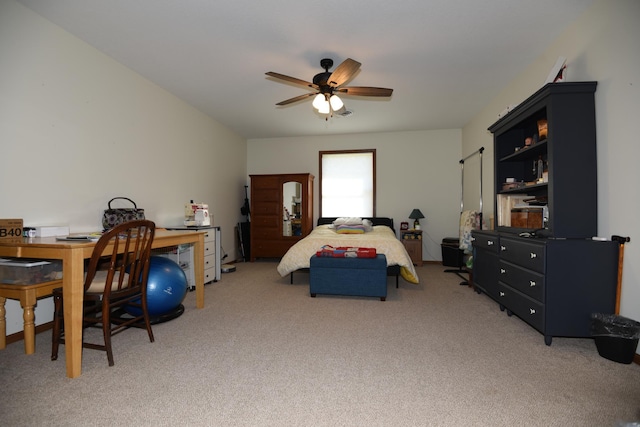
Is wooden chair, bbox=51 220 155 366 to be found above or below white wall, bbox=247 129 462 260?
below

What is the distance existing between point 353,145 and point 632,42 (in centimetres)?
451

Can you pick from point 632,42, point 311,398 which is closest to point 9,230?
point 311,398

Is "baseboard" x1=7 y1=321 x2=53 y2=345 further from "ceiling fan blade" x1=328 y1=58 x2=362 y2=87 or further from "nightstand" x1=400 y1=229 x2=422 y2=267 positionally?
"nightstand" x1=400 y1=229 x2=422 y2=267

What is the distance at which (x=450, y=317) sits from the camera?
9.23 ft

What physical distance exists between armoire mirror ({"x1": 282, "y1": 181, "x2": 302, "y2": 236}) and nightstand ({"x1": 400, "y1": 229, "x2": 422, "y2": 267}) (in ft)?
6.92

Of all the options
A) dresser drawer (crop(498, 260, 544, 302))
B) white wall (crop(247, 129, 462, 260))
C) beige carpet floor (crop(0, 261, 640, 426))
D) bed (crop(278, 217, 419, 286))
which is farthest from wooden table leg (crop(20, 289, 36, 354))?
white wall (crop(247, 129, 462, 260))

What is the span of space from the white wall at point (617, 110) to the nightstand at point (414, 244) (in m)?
3.43

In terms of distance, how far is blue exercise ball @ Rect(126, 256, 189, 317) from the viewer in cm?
249

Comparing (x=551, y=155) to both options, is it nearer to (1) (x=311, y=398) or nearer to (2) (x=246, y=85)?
(1) (x=311, y=398)

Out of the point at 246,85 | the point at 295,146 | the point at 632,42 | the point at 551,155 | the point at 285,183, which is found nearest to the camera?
the point at 632,42

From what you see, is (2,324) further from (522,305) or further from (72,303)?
(522,305)

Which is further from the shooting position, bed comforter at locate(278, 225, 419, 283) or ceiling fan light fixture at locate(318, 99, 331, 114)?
bed comforter at locate(278, 225, 419, 283)

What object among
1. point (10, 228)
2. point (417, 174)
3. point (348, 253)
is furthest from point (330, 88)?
point (417, 174)

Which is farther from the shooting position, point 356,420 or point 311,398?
point 311,398
